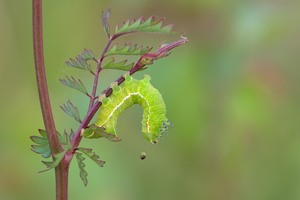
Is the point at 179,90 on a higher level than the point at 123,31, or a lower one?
higher

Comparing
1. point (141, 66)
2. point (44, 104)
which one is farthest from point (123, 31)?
point (44, 104)

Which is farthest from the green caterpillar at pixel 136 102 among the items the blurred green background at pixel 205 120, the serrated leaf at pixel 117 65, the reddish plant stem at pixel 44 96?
the blurred green background at pixel 205 120

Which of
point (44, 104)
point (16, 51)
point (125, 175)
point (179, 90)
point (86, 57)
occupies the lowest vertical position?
point (44, 104)

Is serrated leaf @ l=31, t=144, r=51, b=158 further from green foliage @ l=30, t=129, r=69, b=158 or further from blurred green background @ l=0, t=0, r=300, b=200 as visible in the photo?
blurred green background @ l=0, t=0, r=300, b=200

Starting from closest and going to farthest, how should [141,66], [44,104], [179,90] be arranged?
[44,104], [141,66], [179,90]

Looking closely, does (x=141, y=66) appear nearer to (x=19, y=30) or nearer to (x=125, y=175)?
(x=125, y=175)

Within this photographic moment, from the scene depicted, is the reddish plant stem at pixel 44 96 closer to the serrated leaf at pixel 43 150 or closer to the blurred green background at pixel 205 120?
the serrated leaf at pixel 43 150
